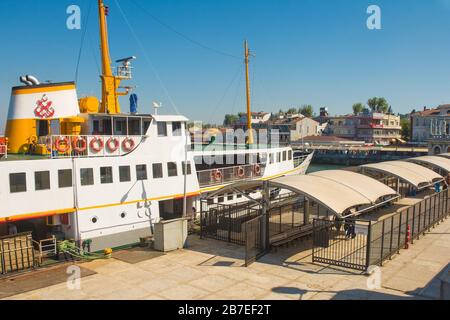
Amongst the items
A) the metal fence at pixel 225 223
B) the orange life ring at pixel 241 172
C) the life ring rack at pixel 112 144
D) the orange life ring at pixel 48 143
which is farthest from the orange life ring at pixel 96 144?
the orange life ring at pixel 241 172

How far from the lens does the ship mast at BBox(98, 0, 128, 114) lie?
69.1 feet

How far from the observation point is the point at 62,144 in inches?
655

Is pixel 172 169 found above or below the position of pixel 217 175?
above

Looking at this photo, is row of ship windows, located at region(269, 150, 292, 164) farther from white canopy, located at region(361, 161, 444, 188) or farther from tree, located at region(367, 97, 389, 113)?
tree, located at region(367, 97, 389, 113)

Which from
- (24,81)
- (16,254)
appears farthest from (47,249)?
(24,81)

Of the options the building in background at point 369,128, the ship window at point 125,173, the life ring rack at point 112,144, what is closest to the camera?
the ship window at point 125,173

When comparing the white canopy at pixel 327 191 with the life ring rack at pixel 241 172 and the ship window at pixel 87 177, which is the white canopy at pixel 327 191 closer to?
the ship window at pixel 87 177

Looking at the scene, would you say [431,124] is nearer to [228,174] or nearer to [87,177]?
[228,174]

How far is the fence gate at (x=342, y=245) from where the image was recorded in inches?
522

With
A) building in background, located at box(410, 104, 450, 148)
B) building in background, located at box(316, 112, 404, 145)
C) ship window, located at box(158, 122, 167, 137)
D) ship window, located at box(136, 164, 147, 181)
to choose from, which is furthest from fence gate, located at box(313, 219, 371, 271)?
building in background, located at box(316, 112, 404, 145)

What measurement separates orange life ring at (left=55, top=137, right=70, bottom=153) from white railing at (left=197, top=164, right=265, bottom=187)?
8.15m

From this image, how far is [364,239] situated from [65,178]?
13.3 m

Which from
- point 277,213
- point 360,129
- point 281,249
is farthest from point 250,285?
point 360,129

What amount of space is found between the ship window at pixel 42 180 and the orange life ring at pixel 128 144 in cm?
413
